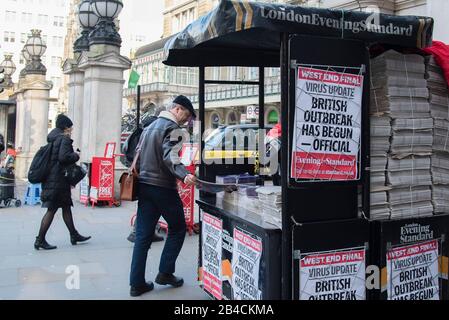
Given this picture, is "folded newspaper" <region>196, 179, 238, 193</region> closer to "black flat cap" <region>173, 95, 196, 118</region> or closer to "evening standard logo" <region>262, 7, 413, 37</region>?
"black flat cap" <region>173, 95, 196, 118</region>

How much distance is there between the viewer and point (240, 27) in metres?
3.36

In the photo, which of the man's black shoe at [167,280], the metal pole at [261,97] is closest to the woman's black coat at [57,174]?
the man's black shoe at [167,280]

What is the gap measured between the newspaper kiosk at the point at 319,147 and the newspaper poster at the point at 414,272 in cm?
19

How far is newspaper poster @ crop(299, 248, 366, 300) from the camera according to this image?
352 cm

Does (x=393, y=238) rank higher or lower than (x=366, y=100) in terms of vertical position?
lower

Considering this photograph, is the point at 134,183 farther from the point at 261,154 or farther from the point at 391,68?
the point at 391,68

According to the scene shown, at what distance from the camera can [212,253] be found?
14.9 feet

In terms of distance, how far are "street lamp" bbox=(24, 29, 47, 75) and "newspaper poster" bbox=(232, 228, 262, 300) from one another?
15.9 meters

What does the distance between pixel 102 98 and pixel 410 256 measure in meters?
9.47

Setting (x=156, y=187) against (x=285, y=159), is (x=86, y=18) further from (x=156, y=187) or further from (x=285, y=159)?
(x=285, y=159)

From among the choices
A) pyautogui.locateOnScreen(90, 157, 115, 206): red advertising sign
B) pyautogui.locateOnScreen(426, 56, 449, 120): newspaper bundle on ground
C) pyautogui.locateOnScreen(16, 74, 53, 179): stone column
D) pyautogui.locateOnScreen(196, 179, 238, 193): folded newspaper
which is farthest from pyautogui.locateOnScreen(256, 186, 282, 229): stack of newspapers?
pyautogui.locateOnScreen(16, 74, 53, 179): stone column

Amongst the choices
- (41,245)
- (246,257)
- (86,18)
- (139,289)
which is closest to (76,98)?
(86,18)
